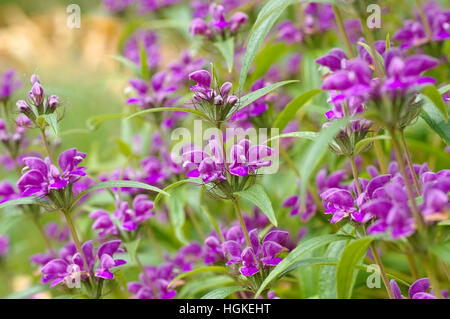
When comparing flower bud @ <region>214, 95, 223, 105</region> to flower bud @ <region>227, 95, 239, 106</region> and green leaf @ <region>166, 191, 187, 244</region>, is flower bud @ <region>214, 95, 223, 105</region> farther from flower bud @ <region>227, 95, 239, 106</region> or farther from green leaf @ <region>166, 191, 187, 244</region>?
green leaf @ <region>166, 191, 187, 244</region>

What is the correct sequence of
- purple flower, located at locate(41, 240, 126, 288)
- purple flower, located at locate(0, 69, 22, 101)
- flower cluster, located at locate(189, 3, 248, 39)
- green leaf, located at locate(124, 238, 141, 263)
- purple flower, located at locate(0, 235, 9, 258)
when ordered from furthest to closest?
purple flower, located at locate(0, 235, 9, 258), purple flower, located at locate(0, 69, 22, 101), flower cluster, located at locate(189, 3, 248, 39), green leaf, located at locate(124, 238, 141, 263), purple flower, located at locate(41, 240, 126, 288)

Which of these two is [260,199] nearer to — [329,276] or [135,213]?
[329,276]

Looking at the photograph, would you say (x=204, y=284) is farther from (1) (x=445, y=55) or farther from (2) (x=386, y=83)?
(1) (x=445, y=55)

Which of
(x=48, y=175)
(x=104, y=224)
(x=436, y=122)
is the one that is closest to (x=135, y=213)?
(x=104, y=224)

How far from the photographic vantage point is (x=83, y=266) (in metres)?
1.42

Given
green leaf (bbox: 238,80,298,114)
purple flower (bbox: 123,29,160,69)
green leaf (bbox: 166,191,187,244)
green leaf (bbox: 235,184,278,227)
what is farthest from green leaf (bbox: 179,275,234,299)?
purple flower (bbox: 123,29,160,69)

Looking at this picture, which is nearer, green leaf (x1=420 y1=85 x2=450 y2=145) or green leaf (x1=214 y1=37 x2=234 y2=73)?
green leaf (x1=420 y1=85 x2=450 y2=145)

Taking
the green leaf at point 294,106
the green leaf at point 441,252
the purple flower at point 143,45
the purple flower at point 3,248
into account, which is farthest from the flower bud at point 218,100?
the purple flower at point 3,248

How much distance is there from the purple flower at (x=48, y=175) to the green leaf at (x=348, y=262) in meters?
0.59

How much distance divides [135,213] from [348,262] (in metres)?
0.76

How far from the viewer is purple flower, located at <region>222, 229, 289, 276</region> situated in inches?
50.2

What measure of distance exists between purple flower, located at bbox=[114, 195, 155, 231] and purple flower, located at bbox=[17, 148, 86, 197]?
0.34m

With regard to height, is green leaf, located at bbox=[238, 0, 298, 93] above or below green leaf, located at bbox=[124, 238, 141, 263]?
above

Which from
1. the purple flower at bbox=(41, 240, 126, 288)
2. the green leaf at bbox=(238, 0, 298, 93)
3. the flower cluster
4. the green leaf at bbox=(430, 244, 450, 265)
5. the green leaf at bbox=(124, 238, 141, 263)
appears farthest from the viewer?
the flower cluster
